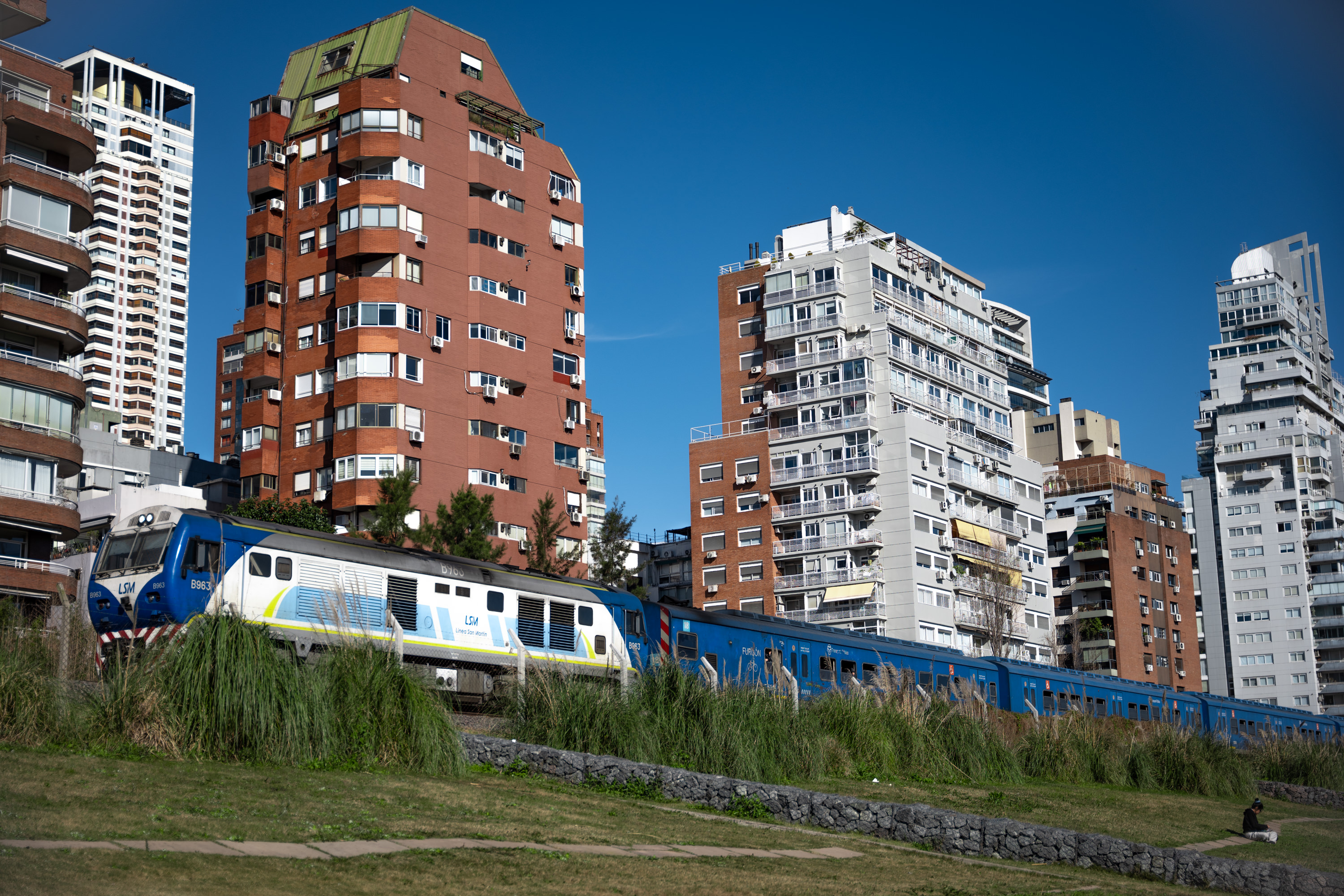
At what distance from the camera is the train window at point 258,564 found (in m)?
25.3

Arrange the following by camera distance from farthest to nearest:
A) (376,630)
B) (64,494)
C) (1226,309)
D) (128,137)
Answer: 1. (128,137)
2. (1226,309)
3. (64,494)
4. (376,630)

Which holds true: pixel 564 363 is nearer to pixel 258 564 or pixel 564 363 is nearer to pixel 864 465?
pixel 864 465

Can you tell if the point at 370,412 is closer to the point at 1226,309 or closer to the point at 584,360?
the point at 584,360

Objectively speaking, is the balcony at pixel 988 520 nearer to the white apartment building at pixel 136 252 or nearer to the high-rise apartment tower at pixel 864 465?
the high-rise apartment tower at pixel 864 465

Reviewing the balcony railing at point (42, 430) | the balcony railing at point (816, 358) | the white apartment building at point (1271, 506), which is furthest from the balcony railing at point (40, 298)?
the white apartment building at point (1271, 506)

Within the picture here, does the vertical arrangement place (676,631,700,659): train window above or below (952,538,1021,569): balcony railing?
below

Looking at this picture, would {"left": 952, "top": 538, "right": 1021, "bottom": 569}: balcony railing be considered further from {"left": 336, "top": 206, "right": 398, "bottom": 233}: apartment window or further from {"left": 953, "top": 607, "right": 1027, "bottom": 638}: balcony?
{"left": 336, "top": 206, "right": 398, "bottom": 233}: apartment window

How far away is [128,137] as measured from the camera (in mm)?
154875

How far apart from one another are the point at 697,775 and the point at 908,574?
60417 millimetres

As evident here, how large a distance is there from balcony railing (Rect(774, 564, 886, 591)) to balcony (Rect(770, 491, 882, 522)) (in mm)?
3513

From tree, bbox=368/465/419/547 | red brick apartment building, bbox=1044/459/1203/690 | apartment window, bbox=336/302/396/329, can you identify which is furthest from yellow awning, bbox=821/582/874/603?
tree, bbox=368/465/419/547

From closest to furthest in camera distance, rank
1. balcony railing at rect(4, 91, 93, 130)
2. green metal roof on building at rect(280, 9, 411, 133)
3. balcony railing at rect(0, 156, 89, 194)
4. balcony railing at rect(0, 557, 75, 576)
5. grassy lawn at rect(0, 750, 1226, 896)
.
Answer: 1. grassy lawn at rect(0, 750, 1226, 896)
2. balcony railing at rect(0, 557, 75, 576)
3. balcony railing at rect(0, 156, 89, 194)
4. balcony railing at rect(4, 91, 93, 130)
5. green metal roof on building at rect(280, 9, 411, 133)

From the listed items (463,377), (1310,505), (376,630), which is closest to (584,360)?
(463,377)

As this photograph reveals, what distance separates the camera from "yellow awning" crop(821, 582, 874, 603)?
78.6 meters
